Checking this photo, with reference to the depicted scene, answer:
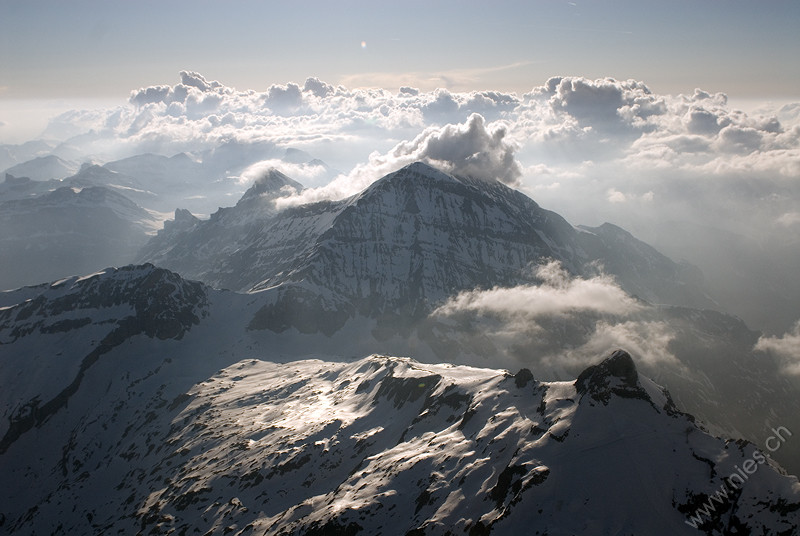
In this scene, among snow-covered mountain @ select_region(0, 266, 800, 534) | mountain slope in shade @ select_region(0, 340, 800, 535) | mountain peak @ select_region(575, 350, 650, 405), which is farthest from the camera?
mountain peak @ select_region(575, 350, 650, 405)

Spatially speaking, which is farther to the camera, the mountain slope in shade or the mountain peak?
the mountain peak

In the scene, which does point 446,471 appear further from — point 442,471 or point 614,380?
point 614,380

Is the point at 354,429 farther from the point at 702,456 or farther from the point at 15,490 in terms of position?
the point at 15,490

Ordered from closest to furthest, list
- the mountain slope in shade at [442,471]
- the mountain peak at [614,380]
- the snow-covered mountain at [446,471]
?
the snow-covered mountain at [446,471] → the mountain slope in shade at [442,471] → the mountain peak at [614,380]

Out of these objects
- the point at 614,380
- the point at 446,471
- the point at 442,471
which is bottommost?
the point at 442,471

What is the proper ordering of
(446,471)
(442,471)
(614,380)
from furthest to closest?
1. (442,471)
2. (446,471)
3. (614,380)

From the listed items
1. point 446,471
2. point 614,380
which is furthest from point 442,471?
point 614,380

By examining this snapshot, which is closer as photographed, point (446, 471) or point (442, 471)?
point (446, 471)

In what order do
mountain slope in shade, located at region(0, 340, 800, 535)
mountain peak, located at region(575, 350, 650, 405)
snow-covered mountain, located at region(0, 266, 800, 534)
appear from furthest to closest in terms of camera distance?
mountain peak, located at region(575, 350, 650, 405), mountain slope in shade, located at region(0, 340, 800, 535), snow-covered mountain, located at region(0, 266, 800, 534)
